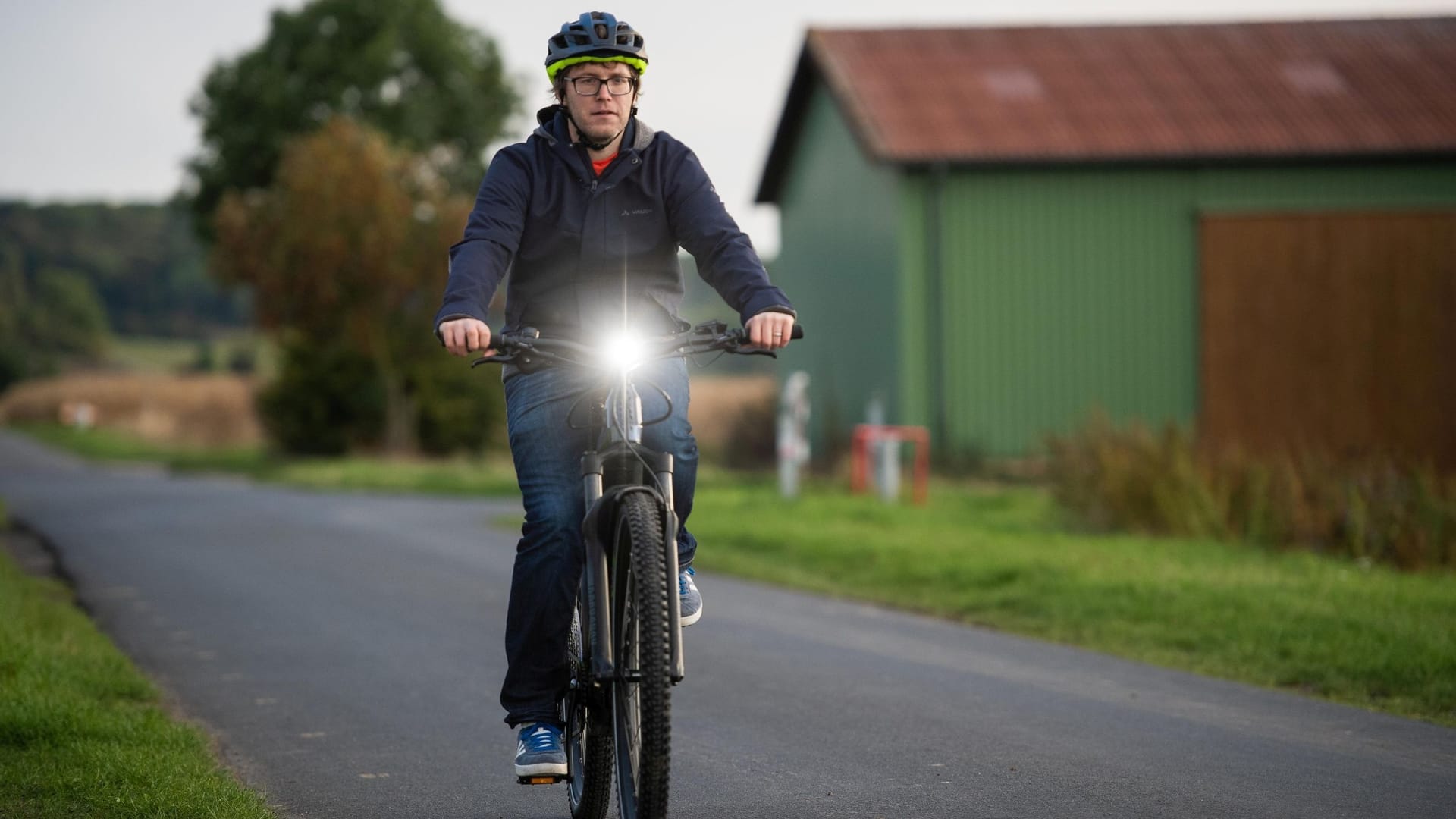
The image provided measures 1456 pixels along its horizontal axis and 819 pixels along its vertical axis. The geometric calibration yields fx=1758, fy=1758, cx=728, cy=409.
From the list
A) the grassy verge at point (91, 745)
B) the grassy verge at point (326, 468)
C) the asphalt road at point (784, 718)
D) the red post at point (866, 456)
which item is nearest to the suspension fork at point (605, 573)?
the asphalt road at point (784, 718)

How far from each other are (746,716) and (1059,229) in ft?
56.8

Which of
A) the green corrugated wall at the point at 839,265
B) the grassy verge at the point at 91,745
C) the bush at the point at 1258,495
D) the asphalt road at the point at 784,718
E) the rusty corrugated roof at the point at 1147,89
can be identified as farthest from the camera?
the green corrugated wall at the point at 839,265

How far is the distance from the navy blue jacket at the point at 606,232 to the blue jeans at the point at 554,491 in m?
0.17

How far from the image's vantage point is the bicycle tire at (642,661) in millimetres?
4059

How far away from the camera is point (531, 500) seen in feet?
15.2

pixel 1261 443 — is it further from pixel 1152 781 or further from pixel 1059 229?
pixel 1152 781

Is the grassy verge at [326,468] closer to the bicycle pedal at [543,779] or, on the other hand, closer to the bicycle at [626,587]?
the bicycle pedal at [543,779]

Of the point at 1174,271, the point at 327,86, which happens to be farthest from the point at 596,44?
the point at 327,86

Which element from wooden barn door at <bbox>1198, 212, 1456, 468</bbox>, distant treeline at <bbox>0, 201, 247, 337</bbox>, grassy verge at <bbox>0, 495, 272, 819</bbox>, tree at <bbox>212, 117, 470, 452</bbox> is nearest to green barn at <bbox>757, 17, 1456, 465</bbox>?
wooden barn door at <bbox>1198, 212, 1456, 468</bbox>

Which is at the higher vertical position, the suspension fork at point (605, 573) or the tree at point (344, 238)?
the tree at point (344, 238)

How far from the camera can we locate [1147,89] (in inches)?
939

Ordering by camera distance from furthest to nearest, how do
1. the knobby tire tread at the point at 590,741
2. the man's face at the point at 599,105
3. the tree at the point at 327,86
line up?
the tree at the point at 327,86 < the man's face at the point at 599,105 < the knobby tire tread at the point at 590,741

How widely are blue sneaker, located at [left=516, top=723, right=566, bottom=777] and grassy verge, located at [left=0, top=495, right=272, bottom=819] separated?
741mm

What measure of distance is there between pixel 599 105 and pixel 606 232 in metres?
0.34
